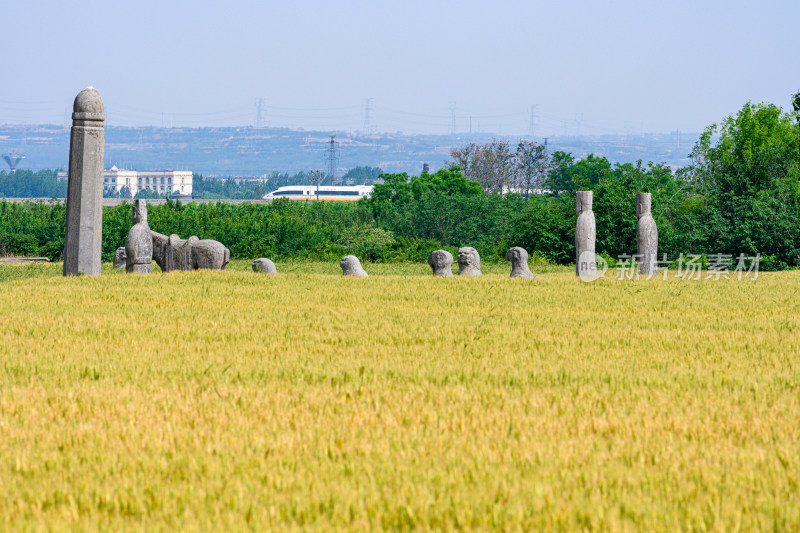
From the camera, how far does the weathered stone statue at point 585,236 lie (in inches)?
716

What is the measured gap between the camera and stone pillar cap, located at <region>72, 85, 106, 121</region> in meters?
15.9

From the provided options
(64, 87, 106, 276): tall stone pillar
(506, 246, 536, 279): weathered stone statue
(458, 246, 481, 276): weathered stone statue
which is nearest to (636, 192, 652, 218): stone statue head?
(506, 246, 536, 279): weathered stone statue

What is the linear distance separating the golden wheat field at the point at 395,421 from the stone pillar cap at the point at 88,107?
609 cm

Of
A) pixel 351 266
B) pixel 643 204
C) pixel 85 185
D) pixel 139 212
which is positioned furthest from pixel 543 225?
pixel 85 185

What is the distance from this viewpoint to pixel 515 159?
96.8 metres

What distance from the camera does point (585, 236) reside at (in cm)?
1834

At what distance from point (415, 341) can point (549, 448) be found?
4.03 meters

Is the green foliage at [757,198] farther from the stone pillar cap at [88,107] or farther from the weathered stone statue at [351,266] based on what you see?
the stone pillar cap at [88,107]

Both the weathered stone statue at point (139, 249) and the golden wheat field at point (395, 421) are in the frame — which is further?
the weathered stone statue at point (139, 249)

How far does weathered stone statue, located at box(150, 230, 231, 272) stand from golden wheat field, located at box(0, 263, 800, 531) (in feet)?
22.6

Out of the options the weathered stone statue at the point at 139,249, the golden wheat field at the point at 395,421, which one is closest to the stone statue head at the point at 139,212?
the weathered stone statue at the point at 139,249

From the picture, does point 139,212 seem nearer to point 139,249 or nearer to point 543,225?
point 139,249

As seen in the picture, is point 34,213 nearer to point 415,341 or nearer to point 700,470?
point 415,341

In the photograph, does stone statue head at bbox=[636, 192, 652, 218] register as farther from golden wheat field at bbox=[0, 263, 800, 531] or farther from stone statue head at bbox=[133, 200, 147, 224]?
stone statue head at bbox=[133, 200, 147, 224]
